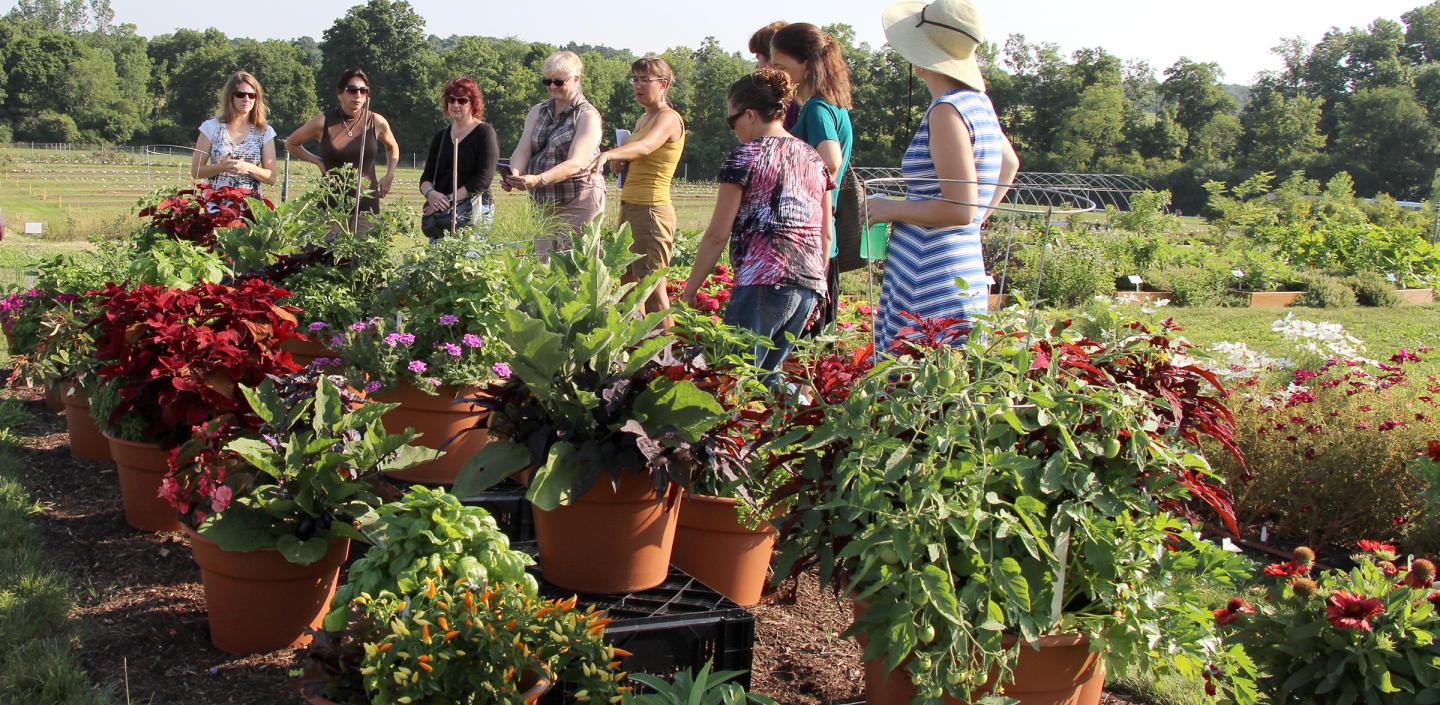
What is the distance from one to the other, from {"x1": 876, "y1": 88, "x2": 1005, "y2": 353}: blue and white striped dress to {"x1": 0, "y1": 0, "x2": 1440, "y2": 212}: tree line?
32535 millimetres

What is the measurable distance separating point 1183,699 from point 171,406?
9.44 feet

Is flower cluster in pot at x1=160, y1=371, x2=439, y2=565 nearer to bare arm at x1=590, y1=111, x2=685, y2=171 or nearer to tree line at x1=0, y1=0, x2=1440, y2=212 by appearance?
bare arm at x1=590, y1=111, x2=685, y2=171

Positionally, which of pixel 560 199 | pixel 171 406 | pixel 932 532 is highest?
pixel 560 199

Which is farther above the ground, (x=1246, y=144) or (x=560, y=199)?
(x=1246, y=144)

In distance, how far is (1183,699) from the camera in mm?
2721

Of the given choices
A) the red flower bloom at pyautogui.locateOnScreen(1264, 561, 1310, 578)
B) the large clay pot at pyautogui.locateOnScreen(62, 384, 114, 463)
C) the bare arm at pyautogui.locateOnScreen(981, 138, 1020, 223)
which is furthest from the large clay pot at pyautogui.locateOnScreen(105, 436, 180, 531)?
the red flower bloom at pyautogui.locateOnScreen(1264, 561, 1310, 578)

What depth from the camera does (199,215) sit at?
5016mm

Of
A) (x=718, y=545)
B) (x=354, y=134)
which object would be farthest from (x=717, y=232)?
(x=354, y=134)

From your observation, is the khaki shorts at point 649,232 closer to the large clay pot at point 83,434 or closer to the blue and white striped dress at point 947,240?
the blue and white striped dress at point 947,240

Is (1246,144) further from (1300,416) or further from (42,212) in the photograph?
(1300,416)

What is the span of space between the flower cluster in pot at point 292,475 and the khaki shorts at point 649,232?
2.25 m

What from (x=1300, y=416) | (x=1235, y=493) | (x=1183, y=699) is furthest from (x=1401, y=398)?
(x=1183, y=699)

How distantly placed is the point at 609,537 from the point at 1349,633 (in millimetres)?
1558

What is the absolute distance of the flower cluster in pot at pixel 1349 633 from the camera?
82.2 inches
